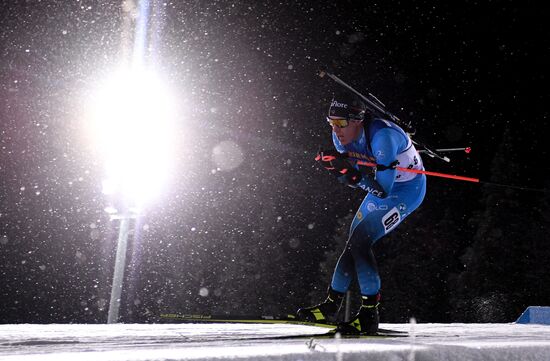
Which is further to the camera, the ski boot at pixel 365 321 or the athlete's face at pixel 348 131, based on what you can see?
the athlete's face at pixel 348 131

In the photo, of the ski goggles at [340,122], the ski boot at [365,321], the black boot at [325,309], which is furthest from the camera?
the black boot at [325,309]

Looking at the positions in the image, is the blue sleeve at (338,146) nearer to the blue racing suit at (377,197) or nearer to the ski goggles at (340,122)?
the blue racing suit at (377,197)

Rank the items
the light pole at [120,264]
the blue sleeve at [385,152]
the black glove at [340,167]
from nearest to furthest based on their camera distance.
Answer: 1. the blue sleeve at [385,152]
2. the black glove at [340,167]
3. the light pole at [120,264]

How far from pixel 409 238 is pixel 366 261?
3113 centimetres

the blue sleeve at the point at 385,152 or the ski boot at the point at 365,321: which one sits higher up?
the blue sleeve at the point at 385,152

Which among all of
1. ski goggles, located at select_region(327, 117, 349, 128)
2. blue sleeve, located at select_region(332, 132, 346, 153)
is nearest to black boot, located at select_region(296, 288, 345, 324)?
blue sleeve, located at select_region(332, 132, 346, 153)

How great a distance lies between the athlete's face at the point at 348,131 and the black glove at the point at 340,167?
13 centimetres

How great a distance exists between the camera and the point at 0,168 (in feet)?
253

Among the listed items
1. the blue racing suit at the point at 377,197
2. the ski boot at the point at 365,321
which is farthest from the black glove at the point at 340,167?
the ski boot at the point at 365,321

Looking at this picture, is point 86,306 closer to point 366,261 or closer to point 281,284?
point 281,284

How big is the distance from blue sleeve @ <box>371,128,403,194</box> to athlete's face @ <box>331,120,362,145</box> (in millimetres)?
221

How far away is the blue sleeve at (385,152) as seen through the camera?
455 centimetres

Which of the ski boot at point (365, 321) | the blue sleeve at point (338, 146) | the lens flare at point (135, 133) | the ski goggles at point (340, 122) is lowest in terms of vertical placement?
the ski boot at point (365, 321)

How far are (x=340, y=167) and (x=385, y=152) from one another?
1.30 ft
